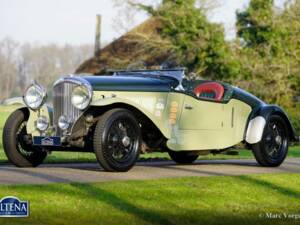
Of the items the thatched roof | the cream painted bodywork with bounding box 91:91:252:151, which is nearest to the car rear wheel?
the cream painted bodywork with bounding box 91:91:252:151

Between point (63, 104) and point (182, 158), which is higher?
point (63, 104)

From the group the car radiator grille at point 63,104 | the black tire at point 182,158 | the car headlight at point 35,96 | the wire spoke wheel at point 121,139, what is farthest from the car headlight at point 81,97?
the black tire at point 182,158

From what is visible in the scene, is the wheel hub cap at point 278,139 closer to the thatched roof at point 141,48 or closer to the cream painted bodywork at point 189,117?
the cream painted bodywork at point 189,117

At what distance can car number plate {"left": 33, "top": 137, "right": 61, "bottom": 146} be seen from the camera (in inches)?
427

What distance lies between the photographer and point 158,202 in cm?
841

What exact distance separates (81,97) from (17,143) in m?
1.45

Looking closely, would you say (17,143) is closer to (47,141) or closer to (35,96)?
(35,96)

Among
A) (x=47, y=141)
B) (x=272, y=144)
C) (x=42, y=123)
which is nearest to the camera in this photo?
(x=47, y=141)

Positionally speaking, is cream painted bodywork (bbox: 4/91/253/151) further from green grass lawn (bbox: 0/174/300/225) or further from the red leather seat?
green grass lawn (bbox: 0/174/300/225)

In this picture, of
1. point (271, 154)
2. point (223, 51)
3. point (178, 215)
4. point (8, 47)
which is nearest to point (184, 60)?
point (223, 51)

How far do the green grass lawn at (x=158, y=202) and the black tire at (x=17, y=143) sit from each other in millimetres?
2699

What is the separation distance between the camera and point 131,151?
10.9 metres

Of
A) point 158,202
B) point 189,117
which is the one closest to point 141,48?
point 189,117

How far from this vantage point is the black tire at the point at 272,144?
41.4ft
